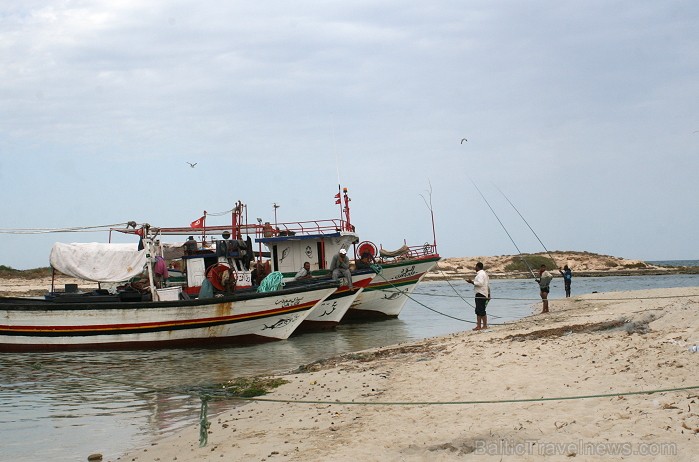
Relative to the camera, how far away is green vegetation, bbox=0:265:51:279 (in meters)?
58.6

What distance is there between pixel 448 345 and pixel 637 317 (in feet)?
11.4

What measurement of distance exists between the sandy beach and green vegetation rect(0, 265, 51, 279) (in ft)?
177

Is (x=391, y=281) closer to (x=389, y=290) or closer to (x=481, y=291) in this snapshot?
(x=389, y=290)

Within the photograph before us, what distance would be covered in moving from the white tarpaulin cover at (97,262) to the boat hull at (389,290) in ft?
29.6

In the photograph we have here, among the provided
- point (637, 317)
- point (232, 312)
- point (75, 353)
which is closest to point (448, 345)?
point (637, 317)

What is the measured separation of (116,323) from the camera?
18125mm

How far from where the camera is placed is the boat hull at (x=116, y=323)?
709 inches

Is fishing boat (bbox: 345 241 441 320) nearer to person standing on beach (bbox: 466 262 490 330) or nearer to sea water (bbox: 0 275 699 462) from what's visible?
sea water (bbox: 0 275 699 462)

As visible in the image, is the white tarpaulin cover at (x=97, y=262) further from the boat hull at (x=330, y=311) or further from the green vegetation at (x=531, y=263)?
the green vegetation at (x=531, y=263)

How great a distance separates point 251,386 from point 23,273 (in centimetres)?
5526

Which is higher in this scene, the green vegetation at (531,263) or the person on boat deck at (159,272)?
the person on boat deck at (159,272)

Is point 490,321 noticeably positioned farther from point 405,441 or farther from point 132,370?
point 405,441

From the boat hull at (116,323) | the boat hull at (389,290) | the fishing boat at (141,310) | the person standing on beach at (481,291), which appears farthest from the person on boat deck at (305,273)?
the person standing on beach at (481,291)

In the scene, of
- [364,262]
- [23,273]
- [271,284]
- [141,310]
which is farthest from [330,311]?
[23,273]
